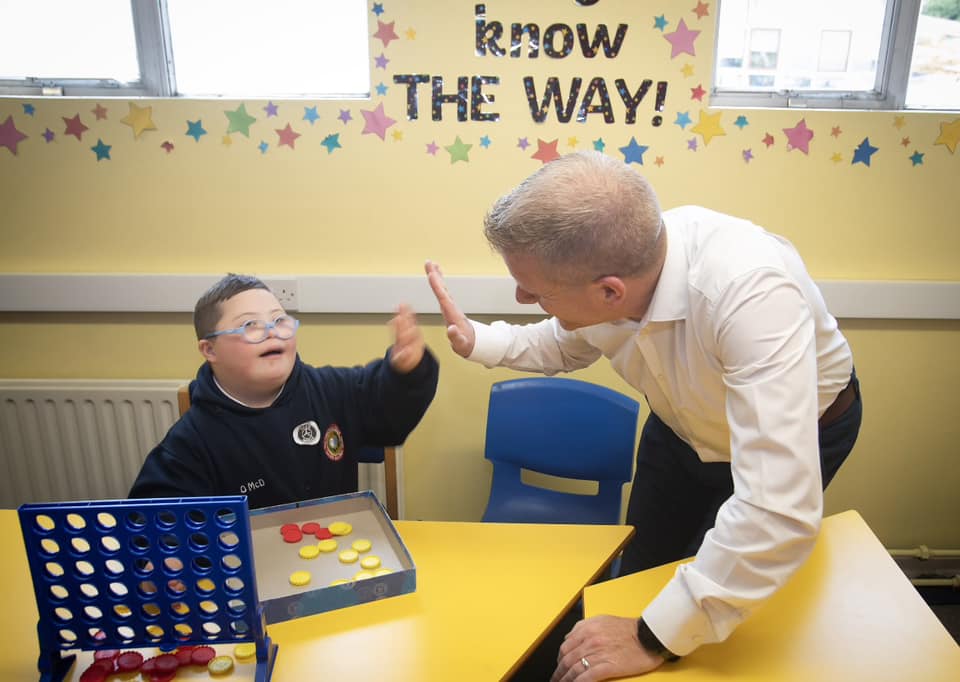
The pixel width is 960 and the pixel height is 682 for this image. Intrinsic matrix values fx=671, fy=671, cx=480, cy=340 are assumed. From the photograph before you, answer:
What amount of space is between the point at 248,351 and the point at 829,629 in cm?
118

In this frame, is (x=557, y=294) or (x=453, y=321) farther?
(x=453, y=321)

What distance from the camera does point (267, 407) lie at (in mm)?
1479

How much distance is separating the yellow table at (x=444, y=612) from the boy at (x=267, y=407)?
0.91 feet

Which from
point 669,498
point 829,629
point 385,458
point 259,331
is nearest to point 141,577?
point 259,331

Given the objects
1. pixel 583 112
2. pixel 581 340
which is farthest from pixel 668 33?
pixel 581 340

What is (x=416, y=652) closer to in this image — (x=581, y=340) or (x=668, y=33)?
(x=581, y=340)

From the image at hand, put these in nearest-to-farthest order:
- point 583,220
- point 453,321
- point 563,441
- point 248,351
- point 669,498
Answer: point 583,220 < point 248,351 < point 453,321 < point 669,498 < point 563,441

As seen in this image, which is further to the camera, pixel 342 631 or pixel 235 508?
pixel 342 631

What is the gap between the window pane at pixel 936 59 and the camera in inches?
83.8

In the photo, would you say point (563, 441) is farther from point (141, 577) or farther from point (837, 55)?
point (837, 55)

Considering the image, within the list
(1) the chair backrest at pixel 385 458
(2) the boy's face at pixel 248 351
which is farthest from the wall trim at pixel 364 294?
(2) the boy's face at pixel 248 351

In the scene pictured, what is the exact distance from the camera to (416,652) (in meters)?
1.06

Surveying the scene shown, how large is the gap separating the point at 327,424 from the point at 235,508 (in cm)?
66

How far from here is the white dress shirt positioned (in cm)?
96
